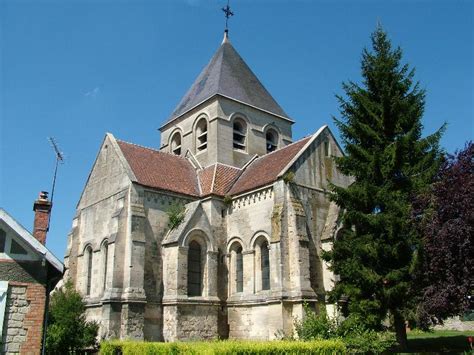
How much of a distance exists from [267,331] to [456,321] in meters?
17.3

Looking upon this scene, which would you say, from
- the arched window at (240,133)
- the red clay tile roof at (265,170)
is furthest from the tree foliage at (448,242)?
the arched window at (240,133)

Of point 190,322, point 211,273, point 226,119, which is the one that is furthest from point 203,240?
point 226,119

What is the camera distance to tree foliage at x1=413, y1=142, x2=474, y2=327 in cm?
1314

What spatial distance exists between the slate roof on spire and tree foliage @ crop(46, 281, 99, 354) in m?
14.3

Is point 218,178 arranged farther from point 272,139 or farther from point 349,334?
point 349,334

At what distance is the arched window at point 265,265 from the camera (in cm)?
2002

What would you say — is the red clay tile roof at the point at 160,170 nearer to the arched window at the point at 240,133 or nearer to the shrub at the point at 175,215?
the shrub at the point at 175,215

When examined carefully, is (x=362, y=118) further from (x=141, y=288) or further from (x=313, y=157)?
(x=141, y=288)

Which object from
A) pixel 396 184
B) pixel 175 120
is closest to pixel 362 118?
pixel 396 184

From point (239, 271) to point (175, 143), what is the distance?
38.7ft

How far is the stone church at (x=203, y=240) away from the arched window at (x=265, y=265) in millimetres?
62

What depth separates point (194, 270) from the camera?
822 inches

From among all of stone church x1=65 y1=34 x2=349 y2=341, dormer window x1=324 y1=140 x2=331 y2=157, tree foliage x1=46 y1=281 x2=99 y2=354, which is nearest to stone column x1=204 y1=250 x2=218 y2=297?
stone church x1=65 y1=34 x2=349 y2=341

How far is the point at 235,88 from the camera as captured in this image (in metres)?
28.8
